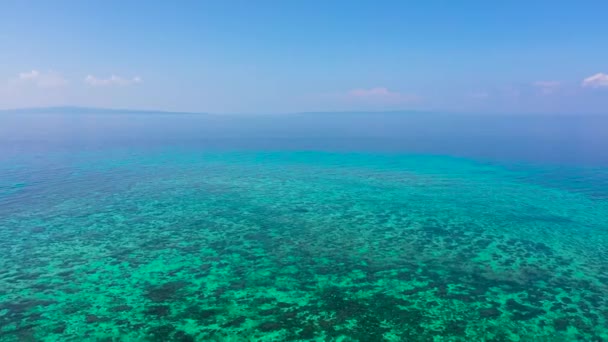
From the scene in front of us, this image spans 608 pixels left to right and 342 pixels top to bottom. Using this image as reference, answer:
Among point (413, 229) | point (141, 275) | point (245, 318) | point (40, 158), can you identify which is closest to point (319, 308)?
point (245, 318)

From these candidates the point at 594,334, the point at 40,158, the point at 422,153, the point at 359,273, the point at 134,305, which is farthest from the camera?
the point at 422,153

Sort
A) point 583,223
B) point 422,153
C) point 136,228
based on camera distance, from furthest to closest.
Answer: point 422,153 → point 583,223 → point 136,228

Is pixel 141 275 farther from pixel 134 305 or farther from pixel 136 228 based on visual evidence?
pixel 136 228

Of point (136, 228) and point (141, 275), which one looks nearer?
point (141, 275)

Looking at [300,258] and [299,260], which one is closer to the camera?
[299,260]
